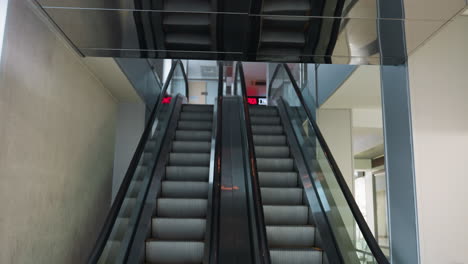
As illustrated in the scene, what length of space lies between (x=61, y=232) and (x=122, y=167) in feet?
8.18

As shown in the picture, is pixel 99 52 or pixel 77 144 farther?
pixel 77 144

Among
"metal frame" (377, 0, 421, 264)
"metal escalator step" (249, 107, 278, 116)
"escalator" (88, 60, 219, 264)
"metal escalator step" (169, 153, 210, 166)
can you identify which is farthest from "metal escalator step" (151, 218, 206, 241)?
"metal escalator step" (249, 107, 278, 116)

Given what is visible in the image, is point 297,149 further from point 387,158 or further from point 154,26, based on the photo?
point 154,26

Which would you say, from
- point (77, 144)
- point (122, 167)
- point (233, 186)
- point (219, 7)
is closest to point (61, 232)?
point (77, 144)

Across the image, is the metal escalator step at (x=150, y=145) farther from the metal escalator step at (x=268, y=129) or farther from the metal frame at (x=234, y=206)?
the metal escalator step at (x=268, y=129)

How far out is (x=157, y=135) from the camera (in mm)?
6879

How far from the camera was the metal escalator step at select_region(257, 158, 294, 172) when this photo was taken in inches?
270

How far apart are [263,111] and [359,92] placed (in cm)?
260

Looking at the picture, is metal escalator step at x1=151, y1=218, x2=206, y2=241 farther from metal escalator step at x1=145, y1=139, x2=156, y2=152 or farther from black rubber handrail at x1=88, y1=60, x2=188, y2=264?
metal escalator step at x1=145, y1=139, x2=156, y2=152

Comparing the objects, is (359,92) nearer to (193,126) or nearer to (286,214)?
(286,214)

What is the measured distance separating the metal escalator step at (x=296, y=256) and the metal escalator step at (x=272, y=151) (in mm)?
2534

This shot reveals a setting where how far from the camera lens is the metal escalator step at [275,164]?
6852 mm

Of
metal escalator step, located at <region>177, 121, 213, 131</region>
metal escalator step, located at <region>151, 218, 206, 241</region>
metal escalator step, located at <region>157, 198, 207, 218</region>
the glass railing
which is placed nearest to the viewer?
metal escalator step, located at <region>151, 218, 206, 241</region>

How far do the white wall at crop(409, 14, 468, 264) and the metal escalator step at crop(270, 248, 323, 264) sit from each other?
46.1 inches
